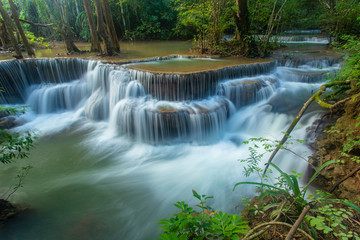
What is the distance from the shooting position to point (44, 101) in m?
8.95

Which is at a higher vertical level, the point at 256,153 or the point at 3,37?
the point at 3,37

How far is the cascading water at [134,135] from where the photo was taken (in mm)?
4242

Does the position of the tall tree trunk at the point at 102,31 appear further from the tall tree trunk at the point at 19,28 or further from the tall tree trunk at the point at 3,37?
the tall tree trunk at the point at 3,37

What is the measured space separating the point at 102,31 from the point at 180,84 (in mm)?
6185

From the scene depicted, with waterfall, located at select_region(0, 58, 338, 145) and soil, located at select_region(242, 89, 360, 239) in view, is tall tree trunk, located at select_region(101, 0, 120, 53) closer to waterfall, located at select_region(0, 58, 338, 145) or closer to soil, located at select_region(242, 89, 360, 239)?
waterfall, located at select_region(0, 58, 338, 145)

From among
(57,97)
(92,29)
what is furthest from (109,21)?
(57,97)

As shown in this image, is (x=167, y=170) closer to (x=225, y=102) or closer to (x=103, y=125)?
(x=225, y=102)

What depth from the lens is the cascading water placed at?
4.24 metres

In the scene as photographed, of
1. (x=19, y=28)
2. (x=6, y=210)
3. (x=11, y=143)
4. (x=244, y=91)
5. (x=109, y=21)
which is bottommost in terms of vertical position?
(x=6, y=210)

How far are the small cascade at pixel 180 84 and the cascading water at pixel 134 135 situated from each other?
1.4 inches

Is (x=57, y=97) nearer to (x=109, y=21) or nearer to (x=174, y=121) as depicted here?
(x=109, y=21)

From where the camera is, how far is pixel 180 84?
22.1 ft

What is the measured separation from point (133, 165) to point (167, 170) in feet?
3.31

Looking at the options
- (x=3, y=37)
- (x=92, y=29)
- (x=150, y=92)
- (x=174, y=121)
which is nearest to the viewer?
(x=174, y=121)
